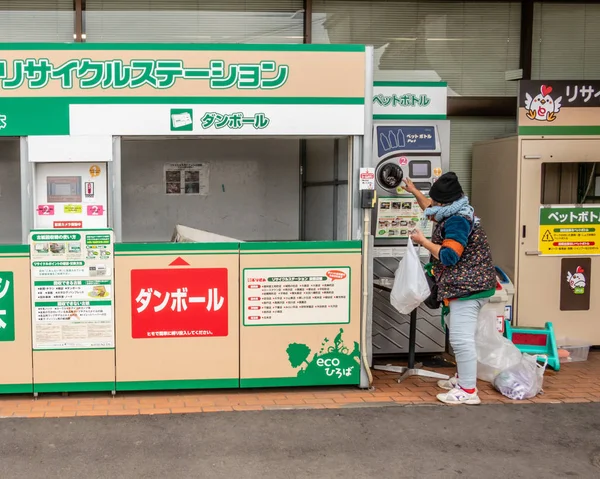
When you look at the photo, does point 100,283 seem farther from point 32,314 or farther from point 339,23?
point 339,23

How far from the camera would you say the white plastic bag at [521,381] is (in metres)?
5.39

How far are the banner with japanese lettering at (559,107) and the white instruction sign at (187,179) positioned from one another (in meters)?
3.09

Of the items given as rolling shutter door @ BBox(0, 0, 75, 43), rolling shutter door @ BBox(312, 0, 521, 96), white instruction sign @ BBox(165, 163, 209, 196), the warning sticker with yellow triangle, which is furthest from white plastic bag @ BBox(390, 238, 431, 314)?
rolling shutter door @ BBox(0, 0, 75, 43)

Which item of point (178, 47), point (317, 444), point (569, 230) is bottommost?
point (317, 444)

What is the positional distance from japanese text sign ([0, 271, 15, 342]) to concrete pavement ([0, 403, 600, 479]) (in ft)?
2.28

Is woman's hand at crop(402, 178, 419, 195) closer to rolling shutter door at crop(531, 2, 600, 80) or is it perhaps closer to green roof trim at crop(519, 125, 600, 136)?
green roof trim at crop(519, 125, 600, 136)

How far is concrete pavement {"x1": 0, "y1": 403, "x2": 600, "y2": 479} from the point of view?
4.02m

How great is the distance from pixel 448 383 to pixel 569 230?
2163mm

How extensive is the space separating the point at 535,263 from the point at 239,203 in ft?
9.67

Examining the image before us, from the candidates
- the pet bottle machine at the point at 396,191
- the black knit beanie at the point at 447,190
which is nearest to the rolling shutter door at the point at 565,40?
the pet bottle machine at the point at 396,191

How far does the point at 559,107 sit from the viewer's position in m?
6.58

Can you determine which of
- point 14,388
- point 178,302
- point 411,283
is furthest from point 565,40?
point 14,388

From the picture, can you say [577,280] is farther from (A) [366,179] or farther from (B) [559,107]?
(A) [366,179]

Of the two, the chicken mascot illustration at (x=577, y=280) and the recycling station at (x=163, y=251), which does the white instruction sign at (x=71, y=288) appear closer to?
the recycling station at (x=163, y=251)
